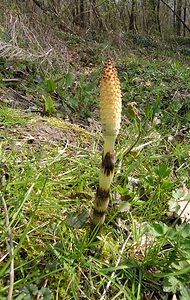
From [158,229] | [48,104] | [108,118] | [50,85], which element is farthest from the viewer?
[50,85]

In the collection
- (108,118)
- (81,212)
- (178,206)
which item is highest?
(108,118)

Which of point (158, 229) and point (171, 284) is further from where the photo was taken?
point (158, 229)

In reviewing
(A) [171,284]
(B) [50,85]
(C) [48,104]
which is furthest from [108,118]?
(B) [50,85]

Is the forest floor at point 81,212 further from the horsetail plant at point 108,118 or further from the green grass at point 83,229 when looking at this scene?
the horsetail plant at point 108,118

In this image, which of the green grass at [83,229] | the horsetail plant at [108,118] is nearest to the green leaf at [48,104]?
the green grass at [83,229]

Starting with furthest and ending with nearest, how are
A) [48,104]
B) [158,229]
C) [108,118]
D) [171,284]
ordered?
1. [48,104]
2. [158,229]
3. [171,284]
4. [108,118]

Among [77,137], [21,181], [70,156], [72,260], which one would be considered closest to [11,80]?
[77,137]

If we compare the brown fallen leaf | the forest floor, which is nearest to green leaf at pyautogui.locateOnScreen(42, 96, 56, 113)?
the forest floor

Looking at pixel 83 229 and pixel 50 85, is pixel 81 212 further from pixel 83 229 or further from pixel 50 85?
pixel 50 85
